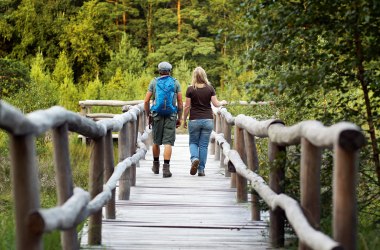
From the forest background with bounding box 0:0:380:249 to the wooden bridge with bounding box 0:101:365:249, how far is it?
1.43 feet

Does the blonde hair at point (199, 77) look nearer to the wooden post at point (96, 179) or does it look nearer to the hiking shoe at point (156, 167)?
the hiking shoe at point (156, 167)

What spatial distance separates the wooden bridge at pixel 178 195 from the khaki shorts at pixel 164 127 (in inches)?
10.9

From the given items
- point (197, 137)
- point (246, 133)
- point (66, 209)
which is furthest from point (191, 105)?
point (66, 209)

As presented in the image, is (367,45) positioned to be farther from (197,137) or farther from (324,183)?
(197,137)

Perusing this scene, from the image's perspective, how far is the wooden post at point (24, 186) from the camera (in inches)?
172

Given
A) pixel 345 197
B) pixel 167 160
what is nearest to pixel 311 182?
pixel 345 197

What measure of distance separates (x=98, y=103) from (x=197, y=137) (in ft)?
29.7

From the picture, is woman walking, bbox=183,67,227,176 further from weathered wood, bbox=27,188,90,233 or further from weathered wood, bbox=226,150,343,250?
weathered wood, bbox=27,188,90,233

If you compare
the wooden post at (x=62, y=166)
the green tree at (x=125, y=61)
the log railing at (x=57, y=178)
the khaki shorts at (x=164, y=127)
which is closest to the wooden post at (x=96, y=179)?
the log railing at (x=57, y=178)

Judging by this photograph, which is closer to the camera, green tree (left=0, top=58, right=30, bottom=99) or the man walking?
the man walking

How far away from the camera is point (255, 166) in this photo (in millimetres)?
8656

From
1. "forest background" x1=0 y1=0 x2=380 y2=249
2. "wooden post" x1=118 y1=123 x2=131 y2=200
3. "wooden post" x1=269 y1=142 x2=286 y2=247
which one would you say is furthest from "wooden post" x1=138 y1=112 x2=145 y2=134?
"wooden post" x1=269 y1=142 x2=286 y2=247

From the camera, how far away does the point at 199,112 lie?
41.7ft

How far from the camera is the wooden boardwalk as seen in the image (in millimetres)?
7398
